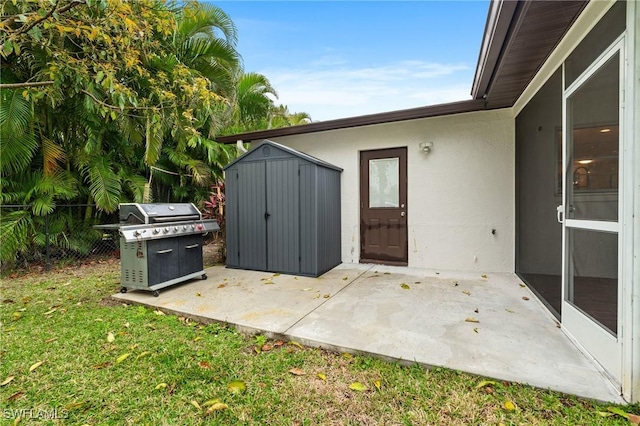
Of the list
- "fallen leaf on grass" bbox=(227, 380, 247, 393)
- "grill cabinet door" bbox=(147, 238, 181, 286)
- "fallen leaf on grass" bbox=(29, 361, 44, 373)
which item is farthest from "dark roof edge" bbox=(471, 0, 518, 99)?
"fallen leaf on grass" bbox=(29, 361, 44, 373)

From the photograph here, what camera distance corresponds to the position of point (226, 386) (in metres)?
1.99

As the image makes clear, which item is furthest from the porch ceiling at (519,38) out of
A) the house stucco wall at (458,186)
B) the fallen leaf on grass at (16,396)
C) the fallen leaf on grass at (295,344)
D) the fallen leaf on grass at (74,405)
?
the fallen leaf on grass at (16,396)

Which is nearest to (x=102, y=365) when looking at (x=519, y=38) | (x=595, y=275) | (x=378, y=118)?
(x=595, y=275)

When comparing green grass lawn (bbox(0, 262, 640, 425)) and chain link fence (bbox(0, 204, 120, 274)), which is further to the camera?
chain link fence (bbox(0, 204, 120, 274))

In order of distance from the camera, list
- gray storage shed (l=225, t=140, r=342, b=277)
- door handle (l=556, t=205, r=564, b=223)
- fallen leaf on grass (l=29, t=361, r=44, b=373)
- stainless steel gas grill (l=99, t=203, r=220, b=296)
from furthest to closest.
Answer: gray storage shed (l=225, t=140, r=342, b=277)
stainless steel gas grill (l=99, t=203, r=220, b=296)
door handle (l=556, t=205, r=564, b=223)
fallen leaf on grass (l=29, t=361, r=44, b=373)

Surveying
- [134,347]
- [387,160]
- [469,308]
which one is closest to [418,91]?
[387,160]

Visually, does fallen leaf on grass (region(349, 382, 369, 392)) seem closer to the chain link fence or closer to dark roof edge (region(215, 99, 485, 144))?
dark roof edge (region(215, 99, 485, 144))

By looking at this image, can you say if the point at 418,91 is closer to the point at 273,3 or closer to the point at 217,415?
the point at 273,3

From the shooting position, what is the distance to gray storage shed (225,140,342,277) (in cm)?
480

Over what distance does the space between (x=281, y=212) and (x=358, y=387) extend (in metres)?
3.42

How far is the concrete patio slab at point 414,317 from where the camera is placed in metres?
2.12

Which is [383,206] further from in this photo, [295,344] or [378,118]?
[295,344]

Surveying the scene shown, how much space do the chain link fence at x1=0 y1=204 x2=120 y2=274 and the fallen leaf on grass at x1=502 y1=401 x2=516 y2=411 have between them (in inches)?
229

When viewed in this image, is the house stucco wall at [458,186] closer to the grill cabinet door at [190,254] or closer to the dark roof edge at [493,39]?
the dark roof edge at [493,39]
